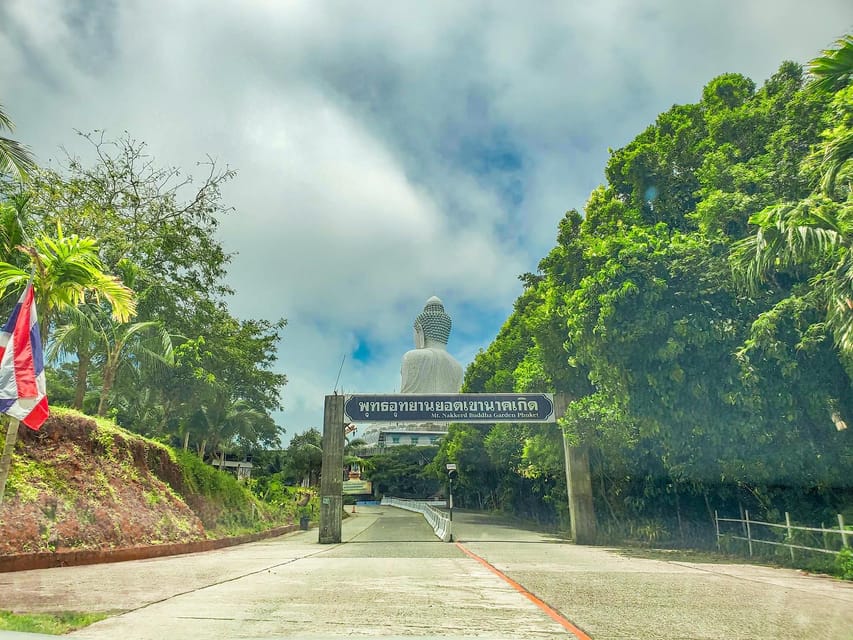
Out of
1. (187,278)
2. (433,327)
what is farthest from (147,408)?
(433,327)

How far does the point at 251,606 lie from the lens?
21.2 ft

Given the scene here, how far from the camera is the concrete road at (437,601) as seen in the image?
5.25 metres

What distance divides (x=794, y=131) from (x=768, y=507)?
960 centimetres

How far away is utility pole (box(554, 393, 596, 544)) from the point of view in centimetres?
2144

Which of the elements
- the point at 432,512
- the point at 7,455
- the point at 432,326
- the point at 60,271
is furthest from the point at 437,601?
the point at 432,326

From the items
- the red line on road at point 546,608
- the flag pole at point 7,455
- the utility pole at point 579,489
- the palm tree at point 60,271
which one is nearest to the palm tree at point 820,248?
the red line on road at point 546,608

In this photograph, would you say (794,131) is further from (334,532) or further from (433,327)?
(433,327)

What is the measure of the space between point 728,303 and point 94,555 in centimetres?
1480

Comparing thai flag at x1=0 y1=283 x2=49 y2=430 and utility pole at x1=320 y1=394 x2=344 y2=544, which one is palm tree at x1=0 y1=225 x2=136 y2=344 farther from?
utility pole at x1=320 y1=394 x2=344 y2=544

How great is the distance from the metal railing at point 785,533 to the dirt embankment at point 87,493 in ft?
48.7

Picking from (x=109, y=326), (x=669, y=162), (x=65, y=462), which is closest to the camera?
(x=65, y=462)

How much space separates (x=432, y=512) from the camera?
34.5 m

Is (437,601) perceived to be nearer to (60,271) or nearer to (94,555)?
(60,271)

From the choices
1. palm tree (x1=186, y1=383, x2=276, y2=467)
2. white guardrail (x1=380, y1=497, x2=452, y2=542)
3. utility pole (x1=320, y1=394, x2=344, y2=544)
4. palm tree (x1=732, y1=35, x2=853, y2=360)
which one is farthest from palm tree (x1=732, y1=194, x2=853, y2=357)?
palm tree (x1=186, y1=383, x2=276, y2=467)
